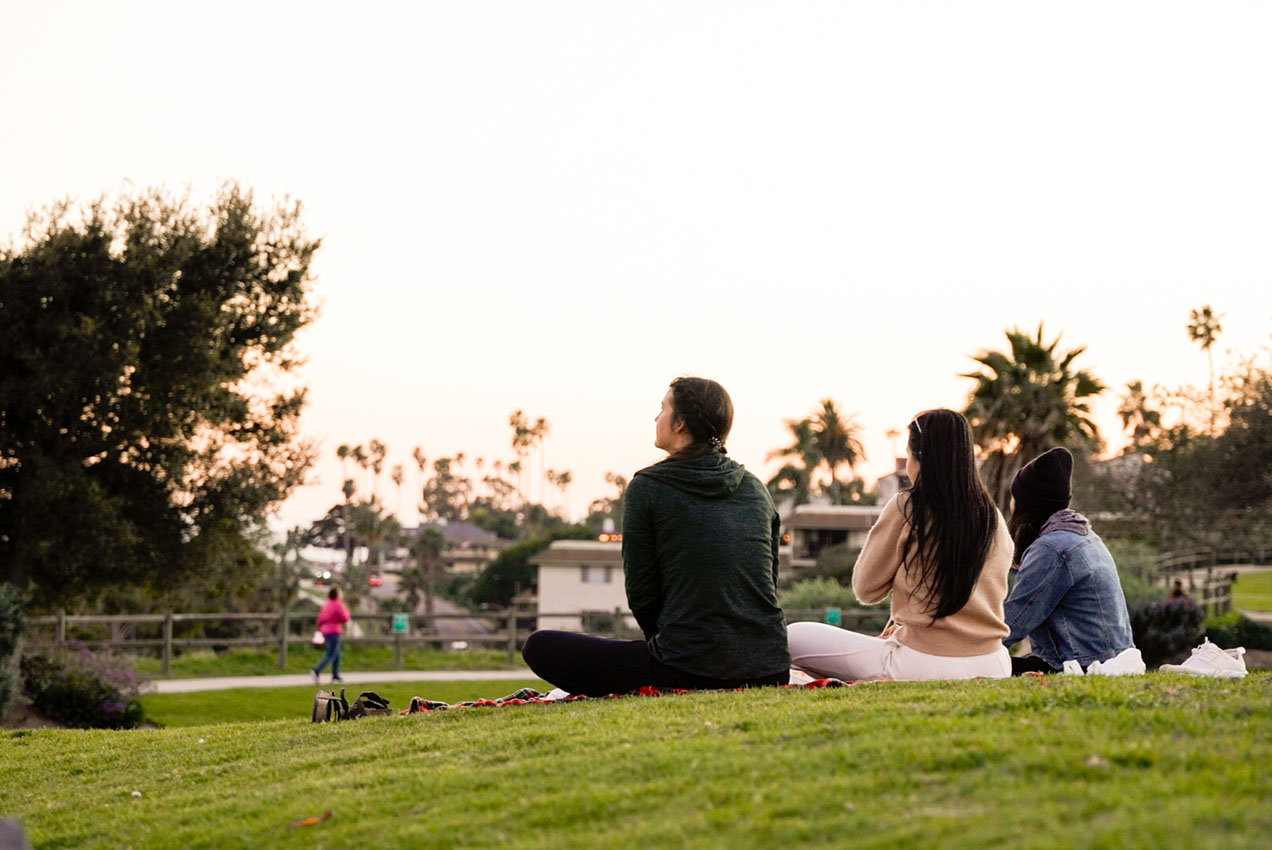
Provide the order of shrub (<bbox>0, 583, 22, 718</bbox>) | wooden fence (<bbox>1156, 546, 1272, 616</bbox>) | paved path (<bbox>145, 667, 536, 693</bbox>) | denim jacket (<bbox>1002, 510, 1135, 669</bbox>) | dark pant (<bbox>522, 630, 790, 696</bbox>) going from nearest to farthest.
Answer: dark pant (<bbox>522, 630, 790, 696</bbox>)
denim jacket (<bbox>1002, 510, 1135, 669</bbox>)
shrub (<bbox>0, 583, 22, 718</bbox>)
paved path (<bbox>145, 667, 536, 693</bbox>)
wooden fence (<bbox>1156, 546, 1272, 616</bbox>)

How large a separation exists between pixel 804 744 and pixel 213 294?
16.3m

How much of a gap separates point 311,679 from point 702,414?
63.1 ft

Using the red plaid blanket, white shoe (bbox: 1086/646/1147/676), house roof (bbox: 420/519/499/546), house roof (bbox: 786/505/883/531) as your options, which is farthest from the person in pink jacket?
house roof (bbox: 420/519/499/546)

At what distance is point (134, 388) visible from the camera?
17594 mm

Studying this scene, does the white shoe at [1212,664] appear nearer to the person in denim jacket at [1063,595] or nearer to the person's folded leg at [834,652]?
the person in denim jacket at [1063,595]

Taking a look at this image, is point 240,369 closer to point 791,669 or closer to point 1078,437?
point 791,669

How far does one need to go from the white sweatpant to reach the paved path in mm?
15882

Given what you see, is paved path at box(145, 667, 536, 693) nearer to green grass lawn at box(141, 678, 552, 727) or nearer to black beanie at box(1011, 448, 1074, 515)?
green grass lawn at box(141, 678, 552, 727)

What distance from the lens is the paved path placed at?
68.3 ft

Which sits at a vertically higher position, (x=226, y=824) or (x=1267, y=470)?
(x=1267, y=470)

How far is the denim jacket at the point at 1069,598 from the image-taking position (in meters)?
6.30

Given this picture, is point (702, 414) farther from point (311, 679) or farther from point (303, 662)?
point (303, 662)

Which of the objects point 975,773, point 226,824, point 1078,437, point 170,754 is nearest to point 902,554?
point 975,773

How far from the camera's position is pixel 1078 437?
32531mm
